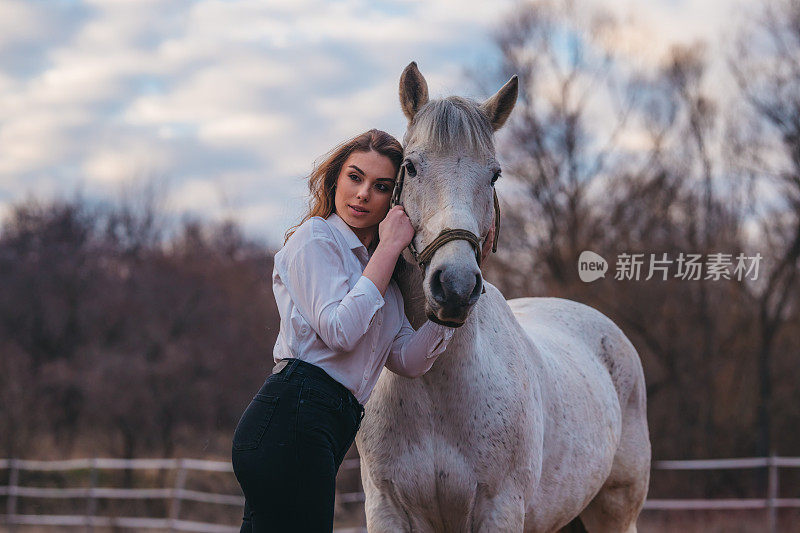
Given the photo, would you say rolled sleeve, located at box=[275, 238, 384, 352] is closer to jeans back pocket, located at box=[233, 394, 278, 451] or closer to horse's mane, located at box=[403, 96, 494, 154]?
jeans back pocket, located at box=[233, 394, 278, 451]

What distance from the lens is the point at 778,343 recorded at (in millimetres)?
15859

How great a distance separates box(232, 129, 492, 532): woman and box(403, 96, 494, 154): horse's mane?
0.50ft

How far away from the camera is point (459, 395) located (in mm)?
2662

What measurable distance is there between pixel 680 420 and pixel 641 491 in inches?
479

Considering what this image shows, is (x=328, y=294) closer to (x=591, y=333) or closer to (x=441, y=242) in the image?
(x=441, y=242)

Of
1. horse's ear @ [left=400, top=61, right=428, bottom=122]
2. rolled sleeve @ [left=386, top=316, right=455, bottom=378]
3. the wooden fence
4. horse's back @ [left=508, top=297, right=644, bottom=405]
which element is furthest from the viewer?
the wooden fence

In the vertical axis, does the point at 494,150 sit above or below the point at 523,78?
below

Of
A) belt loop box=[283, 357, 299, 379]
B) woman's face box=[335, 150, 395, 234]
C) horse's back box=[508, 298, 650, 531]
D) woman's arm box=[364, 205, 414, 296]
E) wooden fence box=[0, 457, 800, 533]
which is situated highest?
woman's face box=[335, 150, 395, 234]

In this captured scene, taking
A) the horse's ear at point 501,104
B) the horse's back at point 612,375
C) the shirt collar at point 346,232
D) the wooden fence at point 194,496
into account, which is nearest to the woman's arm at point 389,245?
the shirt collar at point 346,232

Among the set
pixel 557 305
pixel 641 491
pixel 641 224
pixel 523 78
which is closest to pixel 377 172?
pixel 557 305

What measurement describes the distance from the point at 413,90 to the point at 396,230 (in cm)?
55

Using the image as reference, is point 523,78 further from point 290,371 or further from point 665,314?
point 290,371

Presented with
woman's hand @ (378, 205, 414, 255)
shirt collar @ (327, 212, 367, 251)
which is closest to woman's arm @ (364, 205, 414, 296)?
woman's hand @ (378, 205, 414, 255)

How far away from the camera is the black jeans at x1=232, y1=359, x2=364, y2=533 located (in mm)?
2170
